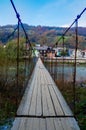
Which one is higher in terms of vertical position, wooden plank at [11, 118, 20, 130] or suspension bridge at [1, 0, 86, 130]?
wooden plank at [11, 118, 20, 130]

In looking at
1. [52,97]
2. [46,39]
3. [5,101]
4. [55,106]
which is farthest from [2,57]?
[46,39]

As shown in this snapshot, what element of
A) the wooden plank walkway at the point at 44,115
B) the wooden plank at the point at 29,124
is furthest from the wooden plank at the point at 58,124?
the wooden plank at the point at 29,124

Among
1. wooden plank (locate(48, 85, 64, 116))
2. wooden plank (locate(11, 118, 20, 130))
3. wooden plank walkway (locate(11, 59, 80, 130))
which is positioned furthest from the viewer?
wooden plank (locate(48, 85, 64, 116))

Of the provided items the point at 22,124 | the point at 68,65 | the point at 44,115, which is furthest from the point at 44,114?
the point at 68,65

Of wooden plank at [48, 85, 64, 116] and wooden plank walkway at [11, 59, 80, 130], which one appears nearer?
wooden plank walkway at [11, 59, 80, 130]

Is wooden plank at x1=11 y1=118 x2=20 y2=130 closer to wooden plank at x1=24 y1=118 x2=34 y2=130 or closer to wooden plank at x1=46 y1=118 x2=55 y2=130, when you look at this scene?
wooden plank at x1=24 y1=118 x2=34 y2=130

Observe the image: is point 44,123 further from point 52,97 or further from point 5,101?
point 5,101

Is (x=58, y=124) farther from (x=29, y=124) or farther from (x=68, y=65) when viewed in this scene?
(x=68, y=65)

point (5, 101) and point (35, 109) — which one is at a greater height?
point (35, 109)

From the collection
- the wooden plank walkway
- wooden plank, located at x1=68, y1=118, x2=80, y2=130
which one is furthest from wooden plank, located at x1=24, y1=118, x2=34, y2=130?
wooden plank, located at x1=68, y1=118, x2=80, y2=130

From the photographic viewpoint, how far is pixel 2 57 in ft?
34.9

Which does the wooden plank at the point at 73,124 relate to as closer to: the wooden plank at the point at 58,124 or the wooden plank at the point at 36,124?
the wooden plank at the point at 58,124

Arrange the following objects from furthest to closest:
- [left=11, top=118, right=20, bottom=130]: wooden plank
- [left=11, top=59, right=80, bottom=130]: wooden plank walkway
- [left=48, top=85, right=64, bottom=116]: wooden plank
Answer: [left=48, top=85, right=64, bottom=116]: wooden plank, [left=11, top=59, right=80, bottom=130]: wooden plank walkway, [left=11, top=118, right=20, bottom=130]: wooden plank

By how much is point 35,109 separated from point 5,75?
5307mm
